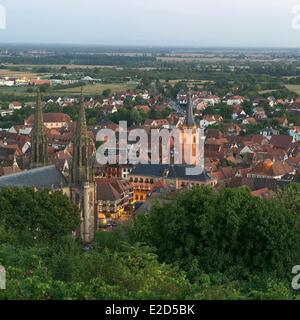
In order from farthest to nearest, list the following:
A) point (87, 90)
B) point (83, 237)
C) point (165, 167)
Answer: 1. point (87, 90)
2. point (165, 167)
3. point (83, 237)

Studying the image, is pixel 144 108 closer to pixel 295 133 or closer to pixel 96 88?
pixel 295 133

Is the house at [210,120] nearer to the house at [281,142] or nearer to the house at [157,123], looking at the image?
the house at [157,123]

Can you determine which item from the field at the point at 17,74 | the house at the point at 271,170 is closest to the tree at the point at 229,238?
the house at the point at 271,170

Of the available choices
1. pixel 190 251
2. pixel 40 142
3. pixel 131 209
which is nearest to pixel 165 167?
pixel 131 209

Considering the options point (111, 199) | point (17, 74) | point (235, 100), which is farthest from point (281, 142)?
point (17, 74)
